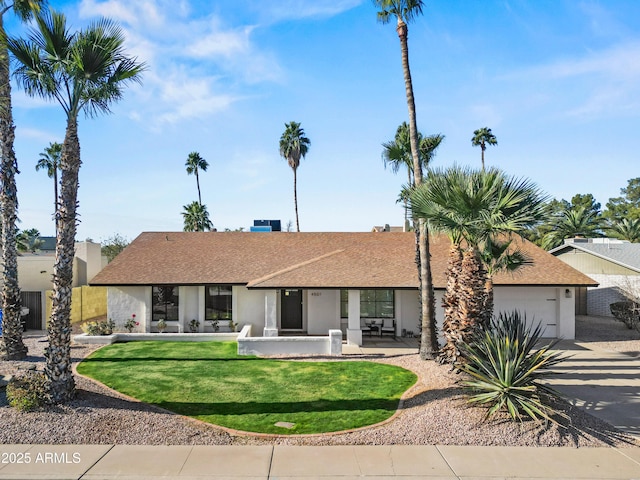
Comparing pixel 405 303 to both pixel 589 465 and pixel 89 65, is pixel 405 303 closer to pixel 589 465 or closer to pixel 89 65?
pixel 589 465

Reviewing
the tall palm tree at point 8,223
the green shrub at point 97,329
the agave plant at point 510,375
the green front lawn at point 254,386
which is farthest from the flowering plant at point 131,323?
the agave plant at point 510,375

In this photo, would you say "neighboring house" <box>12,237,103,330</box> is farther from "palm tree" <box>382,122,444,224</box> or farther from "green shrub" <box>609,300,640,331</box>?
"green shrub" <box>609,300,640,331</box>

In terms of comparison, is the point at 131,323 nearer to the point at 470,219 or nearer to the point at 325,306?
the point at 325,306

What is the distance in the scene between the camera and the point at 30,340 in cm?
1700

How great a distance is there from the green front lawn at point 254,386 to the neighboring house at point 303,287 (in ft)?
11.8

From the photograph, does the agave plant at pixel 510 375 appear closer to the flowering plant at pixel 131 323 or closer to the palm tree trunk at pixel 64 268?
the palm tree trunk at pixel 64 268

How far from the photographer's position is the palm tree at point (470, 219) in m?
10.9

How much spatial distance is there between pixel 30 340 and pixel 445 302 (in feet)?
51.4

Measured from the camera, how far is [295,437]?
8.17m

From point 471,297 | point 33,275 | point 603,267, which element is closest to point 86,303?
point 33,275

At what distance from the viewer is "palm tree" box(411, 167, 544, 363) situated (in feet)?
35.6

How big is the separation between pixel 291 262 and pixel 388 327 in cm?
535

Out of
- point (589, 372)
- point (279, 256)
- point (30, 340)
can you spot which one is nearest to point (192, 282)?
point (279, 256)

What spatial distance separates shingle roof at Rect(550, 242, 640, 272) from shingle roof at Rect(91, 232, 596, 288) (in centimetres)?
732
